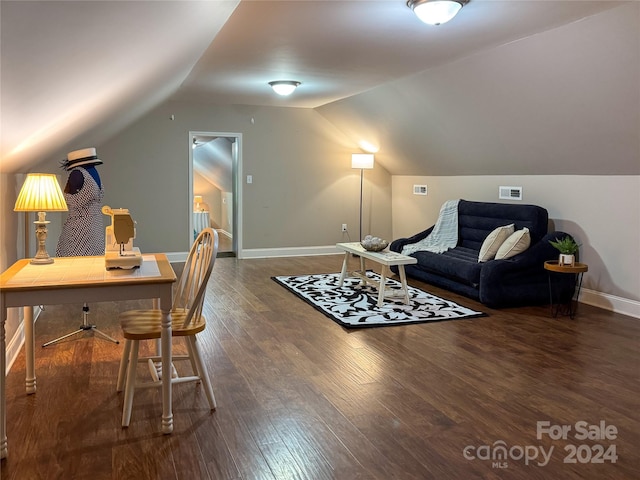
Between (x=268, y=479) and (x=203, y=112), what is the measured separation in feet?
20.3

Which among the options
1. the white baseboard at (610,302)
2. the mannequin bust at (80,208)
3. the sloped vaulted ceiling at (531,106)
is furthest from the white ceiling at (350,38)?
the white baseboard at (610,302)

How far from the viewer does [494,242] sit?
209 inches

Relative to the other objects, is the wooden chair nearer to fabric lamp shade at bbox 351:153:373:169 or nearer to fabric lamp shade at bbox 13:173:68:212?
fabric lamp shade at bbox 13:173:68:212

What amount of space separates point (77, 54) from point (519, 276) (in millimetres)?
4195

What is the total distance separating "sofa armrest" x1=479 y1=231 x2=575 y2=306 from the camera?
192 inches

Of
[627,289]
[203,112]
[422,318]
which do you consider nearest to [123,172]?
[203,112]

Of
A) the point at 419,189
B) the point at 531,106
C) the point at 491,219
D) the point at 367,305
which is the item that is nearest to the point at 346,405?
the point at 367,305

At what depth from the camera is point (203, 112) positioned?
7523 millimetres

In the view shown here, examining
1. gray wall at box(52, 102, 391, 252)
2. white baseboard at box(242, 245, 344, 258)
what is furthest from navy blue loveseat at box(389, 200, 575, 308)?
gray wall at box(52, 102, 391, 252)

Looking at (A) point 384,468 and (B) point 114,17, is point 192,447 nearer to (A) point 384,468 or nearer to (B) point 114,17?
(A) point 384,468

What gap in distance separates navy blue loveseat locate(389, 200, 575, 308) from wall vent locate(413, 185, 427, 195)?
1.53 m

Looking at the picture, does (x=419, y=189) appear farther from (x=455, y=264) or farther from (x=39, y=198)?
(x=39, y=198)

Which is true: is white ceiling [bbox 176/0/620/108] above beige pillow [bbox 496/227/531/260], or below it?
above

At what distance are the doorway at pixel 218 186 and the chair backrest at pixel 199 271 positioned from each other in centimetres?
465
